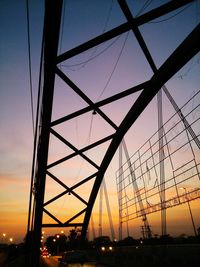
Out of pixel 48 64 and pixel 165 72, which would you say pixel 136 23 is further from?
pixel 48 64

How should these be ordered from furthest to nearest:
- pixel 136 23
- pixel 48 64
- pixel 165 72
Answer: pixel 165 72, pixel 48 64, pixel 136 23

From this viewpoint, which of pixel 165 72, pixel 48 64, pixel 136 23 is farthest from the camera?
pixel 165 72

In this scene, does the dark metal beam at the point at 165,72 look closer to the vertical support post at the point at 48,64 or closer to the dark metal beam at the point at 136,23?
the dark metal beam at the point at 136,23

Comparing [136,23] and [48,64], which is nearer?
[136,23]

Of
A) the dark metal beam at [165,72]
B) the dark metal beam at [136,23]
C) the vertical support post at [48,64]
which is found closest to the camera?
the vertical support post at [48,64]

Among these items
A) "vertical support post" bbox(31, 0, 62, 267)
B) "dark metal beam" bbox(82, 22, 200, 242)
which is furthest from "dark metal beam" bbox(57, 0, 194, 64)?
"dark metal beam" bbox(82, 22, 200, 242)

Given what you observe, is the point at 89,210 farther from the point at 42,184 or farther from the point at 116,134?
the point at 116,134

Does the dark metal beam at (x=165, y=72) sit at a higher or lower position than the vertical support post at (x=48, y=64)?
higher

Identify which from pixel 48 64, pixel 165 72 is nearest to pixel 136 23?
pixel 165 72

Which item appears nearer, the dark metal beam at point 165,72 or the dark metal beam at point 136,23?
the dark metal beam at point 136,23

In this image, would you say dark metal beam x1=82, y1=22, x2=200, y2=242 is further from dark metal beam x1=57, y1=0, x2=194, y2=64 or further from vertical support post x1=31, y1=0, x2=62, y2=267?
vertical support post x1=31, y1=0, x2=62, y2=267

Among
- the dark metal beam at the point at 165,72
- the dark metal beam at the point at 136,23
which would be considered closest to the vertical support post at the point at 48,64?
the dark metal beam at the point at 136,23

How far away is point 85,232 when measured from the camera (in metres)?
27.2

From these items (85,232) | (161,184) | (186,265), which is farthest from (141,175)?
(85,232)
